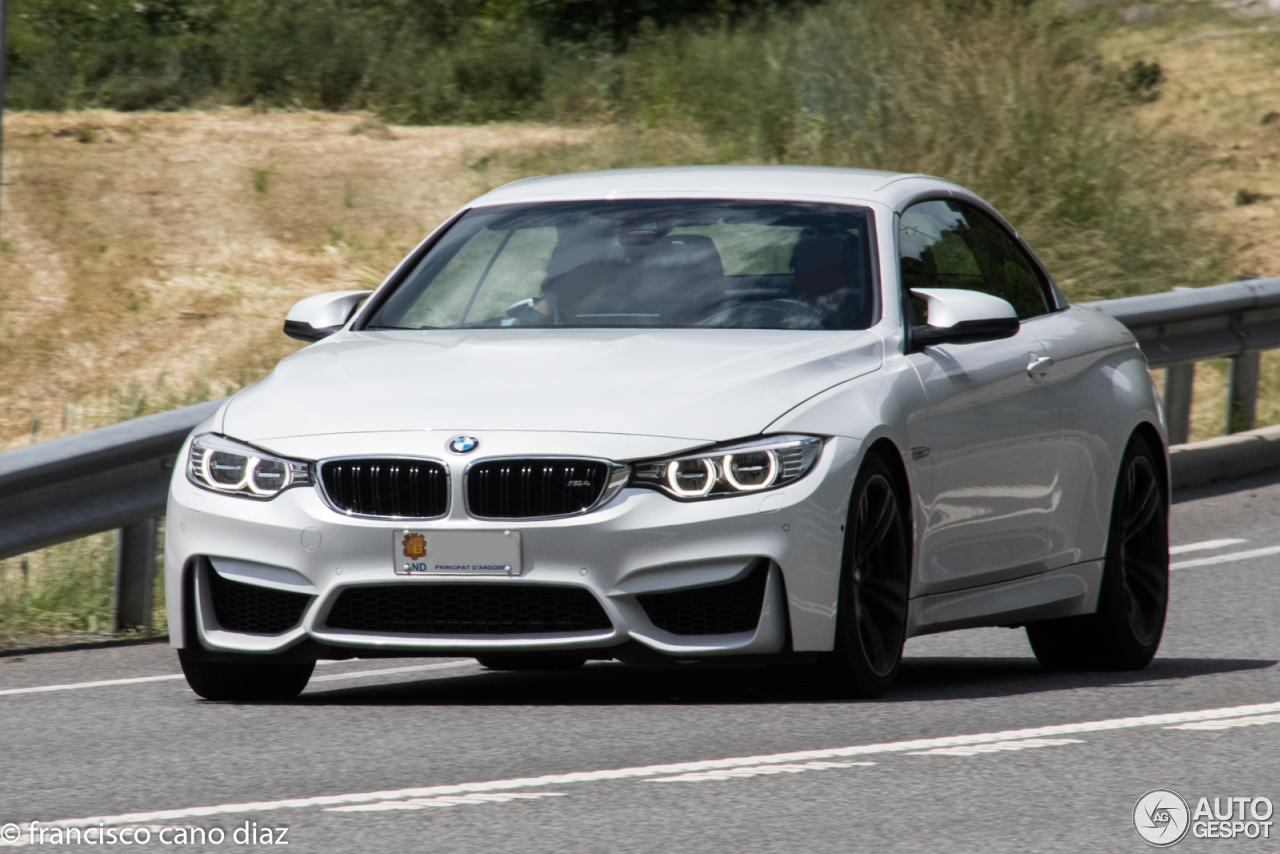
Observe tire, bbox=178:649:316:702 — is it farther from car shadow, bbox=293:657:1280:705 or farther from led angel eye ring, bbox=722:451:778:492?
led angel eye ring, bbox=722:451:778:492

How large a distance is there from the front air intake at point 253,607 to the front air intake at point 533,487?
1.98 feet

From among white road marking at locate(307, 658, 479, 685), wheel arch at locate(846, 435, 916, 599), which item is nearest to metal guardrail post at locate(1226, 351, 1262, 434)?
white road marking at locate(307, 658, 479, 685)

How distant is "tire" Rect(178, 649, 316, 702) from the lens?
6809 millimetres

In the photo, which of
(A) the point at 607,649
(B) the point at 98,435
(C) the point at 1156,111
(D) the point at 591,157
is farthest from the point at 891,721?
(C) the point at 1156,111

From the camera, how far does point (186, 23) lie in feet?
90.3

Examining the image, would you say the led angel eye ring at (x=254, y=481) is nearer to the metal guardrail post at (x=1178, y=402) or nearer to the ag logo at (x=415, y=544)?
the ag logo at (x=415, y=544)

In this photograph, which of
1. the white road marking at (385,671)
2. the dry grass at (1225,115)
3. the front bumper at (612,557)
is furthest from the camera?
the dry grass at (1225,115)

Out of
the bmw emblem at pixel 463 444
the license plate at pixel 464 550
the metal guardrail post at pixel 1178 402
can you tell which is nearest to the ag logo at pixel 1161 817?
the license plate at pixel 464 550

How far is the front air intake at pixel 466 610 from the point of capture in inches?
245

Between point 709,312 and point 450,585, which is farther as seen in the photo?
point 709,312

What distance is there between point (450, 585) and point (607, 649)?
45 centimetres

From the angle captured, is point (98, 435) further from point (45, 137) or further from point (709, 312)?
point (45, 137)

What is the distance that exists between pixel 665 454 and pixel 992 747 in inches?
44.4

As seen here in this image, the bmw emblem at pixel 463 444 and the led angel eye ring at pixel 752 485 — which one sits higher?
the bmw emblem at pixel 463 444
